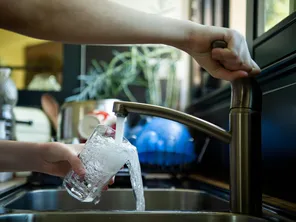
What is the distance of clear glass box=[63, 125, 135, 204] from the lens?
2.24 ft

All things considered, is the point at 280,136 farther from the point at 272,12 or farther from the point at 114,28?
the point at 114,28

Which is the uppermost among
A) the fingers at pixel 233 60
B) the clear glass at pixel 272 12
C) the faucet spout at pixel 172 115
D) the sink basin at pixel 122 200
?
the clear glass at pixel 272 12

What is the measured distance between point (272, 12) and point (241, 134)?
0.42m

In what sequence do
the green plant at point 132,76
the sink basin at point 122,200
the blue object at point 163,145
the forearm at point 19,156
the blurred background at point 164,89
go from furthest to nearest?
the green plant at point 132,76, the blue object at point 163,145, the sink basin at point 122,200, the blurred background at point 164,89, the forearm at point 19,156

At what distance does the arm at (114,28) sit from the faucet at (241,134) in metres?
0.02

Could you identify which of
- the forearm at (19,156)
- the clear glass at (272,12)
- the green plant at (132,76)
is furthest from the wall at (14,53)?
the forearm at (19,156)

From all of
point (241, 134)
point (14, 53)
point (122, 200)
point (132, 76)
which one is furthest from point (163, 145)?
point (14, 53)

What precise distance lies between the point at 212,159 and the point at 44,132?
0.87 metres

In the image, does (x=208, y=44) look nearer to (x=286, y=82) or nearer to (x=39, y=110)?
(x=286, y=82)

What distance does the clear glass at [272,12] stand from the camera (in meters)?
0.88

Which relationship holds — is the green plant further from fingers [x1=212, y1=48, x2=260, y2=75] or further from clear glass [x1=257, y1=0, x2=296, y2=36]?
fingers [x1=212, y1=48, x2=260, y2=75]

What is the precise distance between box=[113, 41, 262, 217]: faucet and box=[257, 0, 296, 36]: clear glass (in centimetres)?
24

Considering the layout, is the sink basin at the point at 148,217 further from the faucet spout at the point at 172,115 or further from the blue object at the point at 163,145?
the blue object at the point at 163,145

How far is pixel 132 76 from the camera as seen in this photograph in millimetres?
2250
